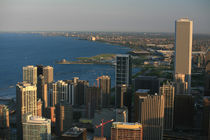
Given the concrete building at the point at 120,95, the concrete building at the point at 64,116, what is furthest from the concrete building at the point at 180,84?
the concrete building at the point at 64,116

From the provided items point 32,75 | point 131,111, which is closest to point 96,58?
point 32,75

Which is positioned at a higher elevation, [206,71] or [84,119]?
[206,71]

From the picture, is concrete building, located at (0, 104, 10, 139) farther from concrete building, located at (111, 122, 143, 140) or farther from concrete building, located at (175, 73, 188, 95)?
concrete building, located at (175, 73, 188, 95)

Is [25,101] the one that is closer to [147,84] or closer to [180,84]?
[147,84]

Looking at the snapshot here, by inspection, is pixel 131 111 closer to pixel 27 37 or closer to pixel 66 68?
pixel 66 68

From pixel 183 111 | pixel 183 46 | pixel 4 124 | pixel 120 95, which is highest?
pixel 183 46

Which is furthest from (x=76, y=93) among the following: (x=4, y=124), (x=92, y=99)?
(x=4, y=124)
